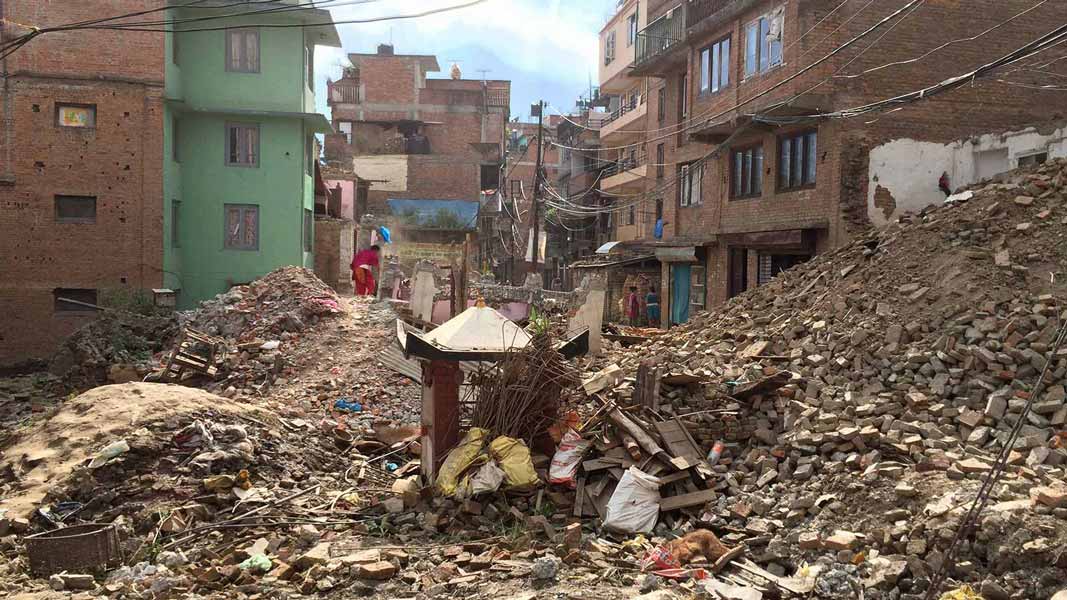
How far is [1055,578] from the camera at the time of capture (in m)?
7.15

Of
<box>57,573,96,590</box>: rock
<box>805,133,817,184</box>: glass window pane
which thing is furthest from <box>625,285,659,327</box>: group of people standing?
<box>57,573,96,590</box>: rock

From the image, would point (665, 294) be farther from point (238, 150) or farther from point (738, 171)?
point (238, 150)

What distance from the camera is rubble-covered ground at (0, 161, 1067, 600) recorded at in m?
8.26

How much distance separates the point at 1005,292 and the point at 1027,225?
203cm

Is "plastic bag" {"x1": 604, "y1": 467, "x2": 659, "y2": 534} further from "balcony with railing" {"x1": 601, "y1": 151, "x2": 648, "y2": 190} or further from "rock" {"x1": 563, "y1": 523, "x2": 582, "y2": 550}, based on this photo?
"balcony with railing" {"x1": 601, "y1": 151, "x2": 648, "y2": 190}

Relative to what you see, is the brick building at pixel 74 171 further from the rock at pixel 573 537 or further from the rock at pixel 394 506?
the rock at pixel 573 537

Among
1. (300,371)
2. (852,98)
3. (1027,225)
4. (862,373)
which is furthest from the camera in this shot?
(852,98)

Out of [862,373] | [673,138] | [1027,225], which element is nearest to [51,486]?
[862,373]

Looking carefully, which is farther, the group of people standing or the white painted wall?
the group of people standing

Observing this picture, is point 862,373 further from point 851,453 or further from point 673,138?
point 673,138

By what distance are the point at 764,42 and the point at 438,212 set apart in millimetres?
25951

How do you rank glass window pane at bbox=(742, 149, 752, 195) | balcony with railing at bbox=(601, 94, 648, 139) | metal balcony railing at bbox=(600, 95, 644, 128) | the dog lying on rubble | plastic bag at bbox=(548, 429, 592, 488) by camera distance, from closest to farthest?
the dog lying on rubble, plastic bag at bbox=(548, 429, 592, 488), glass window pane at bbox=(742, 149, 752, 195), balcony with railing at bbox=(601, 94, 648, 139), metal balcony railing at bbox=(600, 95, 644, 128)

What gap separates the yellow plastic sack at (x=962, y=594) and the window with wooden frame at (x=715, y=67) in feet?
67.7

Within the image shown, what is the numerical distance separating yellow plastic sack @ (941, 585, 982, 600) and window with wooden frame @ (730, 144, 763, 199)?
59.7ft
